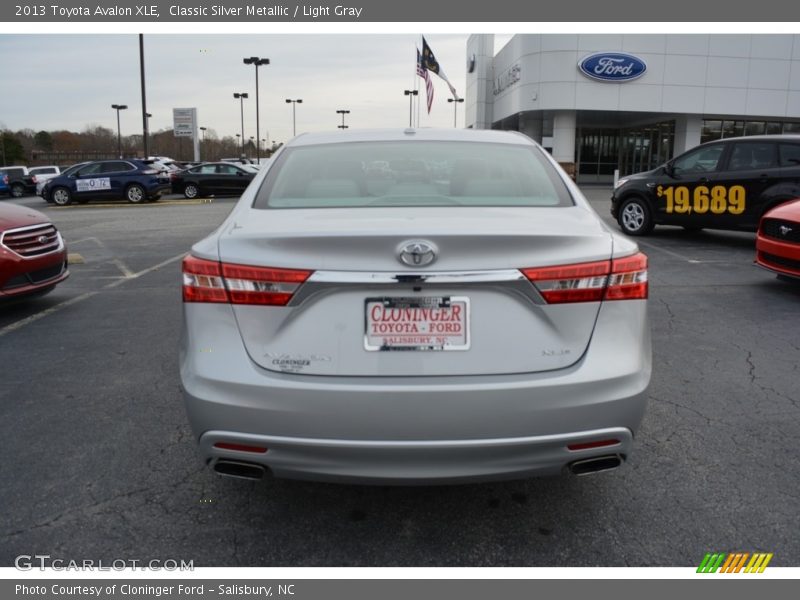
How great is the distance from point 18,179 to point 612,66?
30.9 m

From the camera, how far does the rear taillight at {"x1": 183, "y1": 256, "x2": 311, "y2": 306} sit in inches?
93.5

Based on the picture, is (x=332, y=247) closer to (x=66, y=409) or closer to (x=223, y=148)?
(x=66, y=409)

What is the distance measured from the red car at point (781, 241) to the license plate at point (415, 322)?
597 centimetres

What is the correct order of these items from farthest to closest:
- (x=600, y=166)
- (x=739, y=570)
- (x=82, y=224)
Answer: (x=600, y=166) < (x=82, y=224) < (x=739, y=570)

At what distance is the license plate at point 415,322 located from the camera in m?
2.36

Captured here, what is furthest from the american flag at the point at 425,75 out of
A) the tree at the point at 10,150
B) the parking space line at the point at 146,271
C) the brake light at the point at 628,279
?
the tree at the point at 10,150

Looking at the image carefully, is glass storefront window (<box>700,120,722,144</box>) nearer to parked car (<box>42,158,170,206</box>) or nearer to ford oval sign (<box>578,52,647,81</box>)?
ford oval sign (<box>578,52,647,81</box>)

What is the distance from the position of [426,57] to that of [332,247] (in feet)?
102

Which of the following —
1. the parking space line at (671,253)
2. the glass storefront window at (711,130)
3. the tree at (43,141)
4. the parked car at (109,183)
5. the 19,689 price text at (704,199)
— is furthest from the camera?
the tree at (43,141)

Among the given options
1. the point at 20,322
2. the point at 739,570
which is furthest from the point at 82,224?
the point at 739,570

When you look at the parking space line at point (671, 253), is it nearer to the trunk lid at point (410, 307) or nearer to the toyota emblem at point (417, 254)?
the trunk lid at point (410, 307)

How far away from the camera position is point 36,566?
2615 millimetres

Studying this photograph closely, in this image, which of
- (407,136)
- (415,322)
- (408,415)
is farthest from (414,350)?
(407,136)

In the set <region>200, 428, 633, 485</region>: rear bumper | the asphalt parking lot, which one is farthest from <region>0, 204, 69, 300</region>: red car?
<region>200, 428, 633, 485</region>: rear bumper
